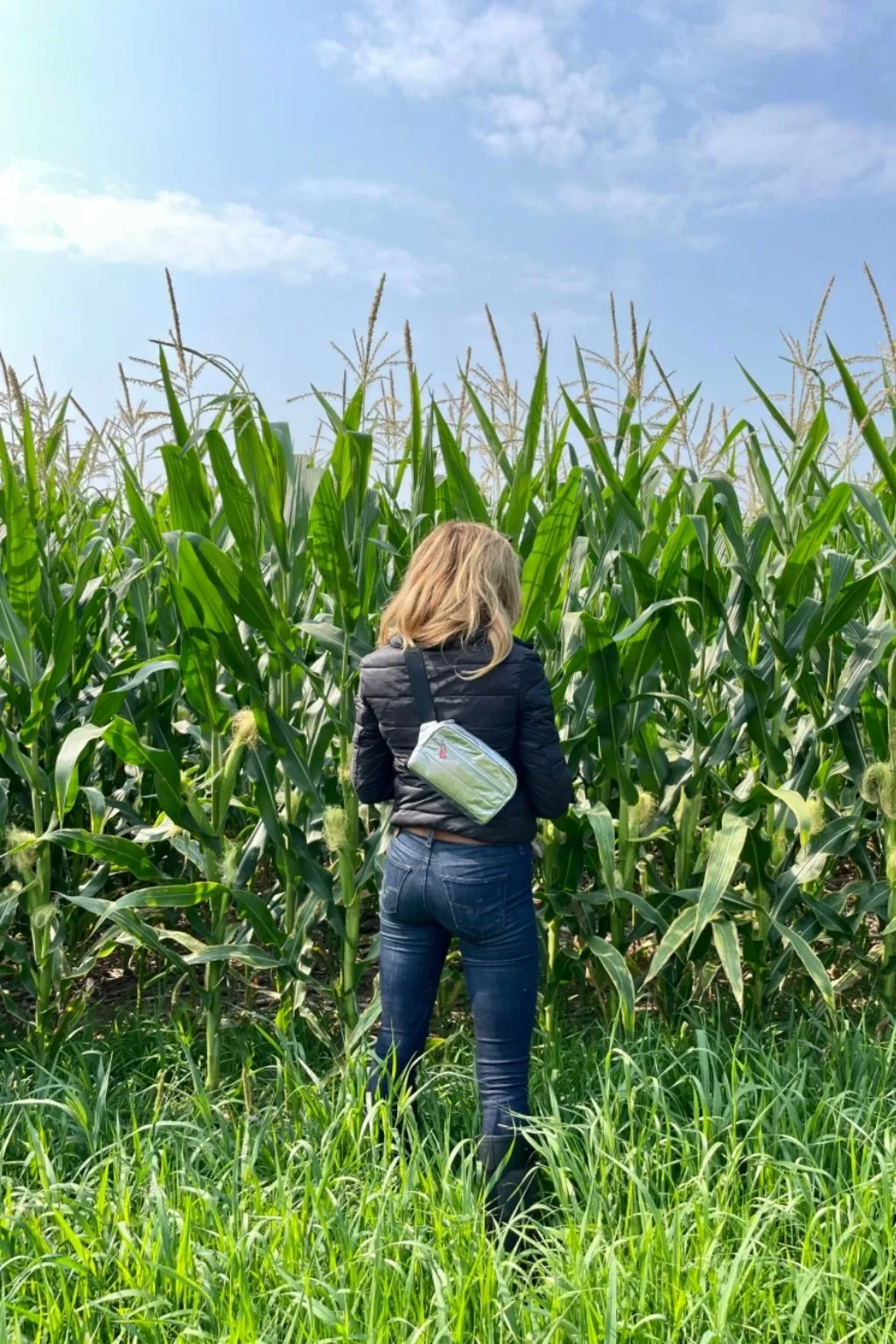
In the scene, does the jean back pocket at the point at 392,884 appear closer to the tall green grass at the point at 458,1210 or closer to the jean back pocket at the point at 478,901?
the jean back pocket at the point at 478,901

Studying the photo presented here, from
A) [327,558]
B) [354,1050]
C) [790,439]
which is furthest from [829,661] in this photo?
[354,1050]

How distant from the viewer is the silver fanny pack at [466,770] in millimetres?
2646

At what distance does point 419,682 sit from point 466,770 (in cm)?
26

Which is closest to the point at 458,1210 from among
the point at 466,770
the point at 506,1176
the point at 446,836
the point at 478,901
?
the point at 506,1176

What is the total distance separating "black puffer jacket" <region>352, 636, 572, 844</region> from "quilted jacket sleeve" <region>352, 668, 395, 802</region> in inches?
1.6

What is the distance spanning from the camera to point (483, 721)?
2.69 metres

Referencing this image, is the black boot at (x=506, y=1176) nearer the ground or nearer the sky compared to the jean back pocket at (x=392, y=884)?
nearer the ground

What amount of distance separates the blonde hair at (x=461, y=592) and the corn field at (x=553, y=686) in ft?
1.29

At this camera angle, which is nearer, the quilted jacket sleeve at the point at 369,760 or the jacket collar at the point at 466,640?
the jacket collar at the point at 466,640

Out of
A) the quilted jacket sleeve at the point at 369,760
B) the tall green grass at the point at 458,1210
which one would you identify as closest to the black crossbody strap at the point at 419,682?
the quilted jacket sleeve at the point at 369,760

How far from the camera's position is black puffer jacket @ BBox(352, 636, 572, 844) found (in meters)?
2.69

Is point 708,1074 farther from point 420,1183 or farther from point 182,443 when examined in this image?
point 182,443

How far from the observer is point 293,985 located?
336cm

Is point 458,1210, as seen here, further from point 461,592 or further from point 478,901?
point 461,592
